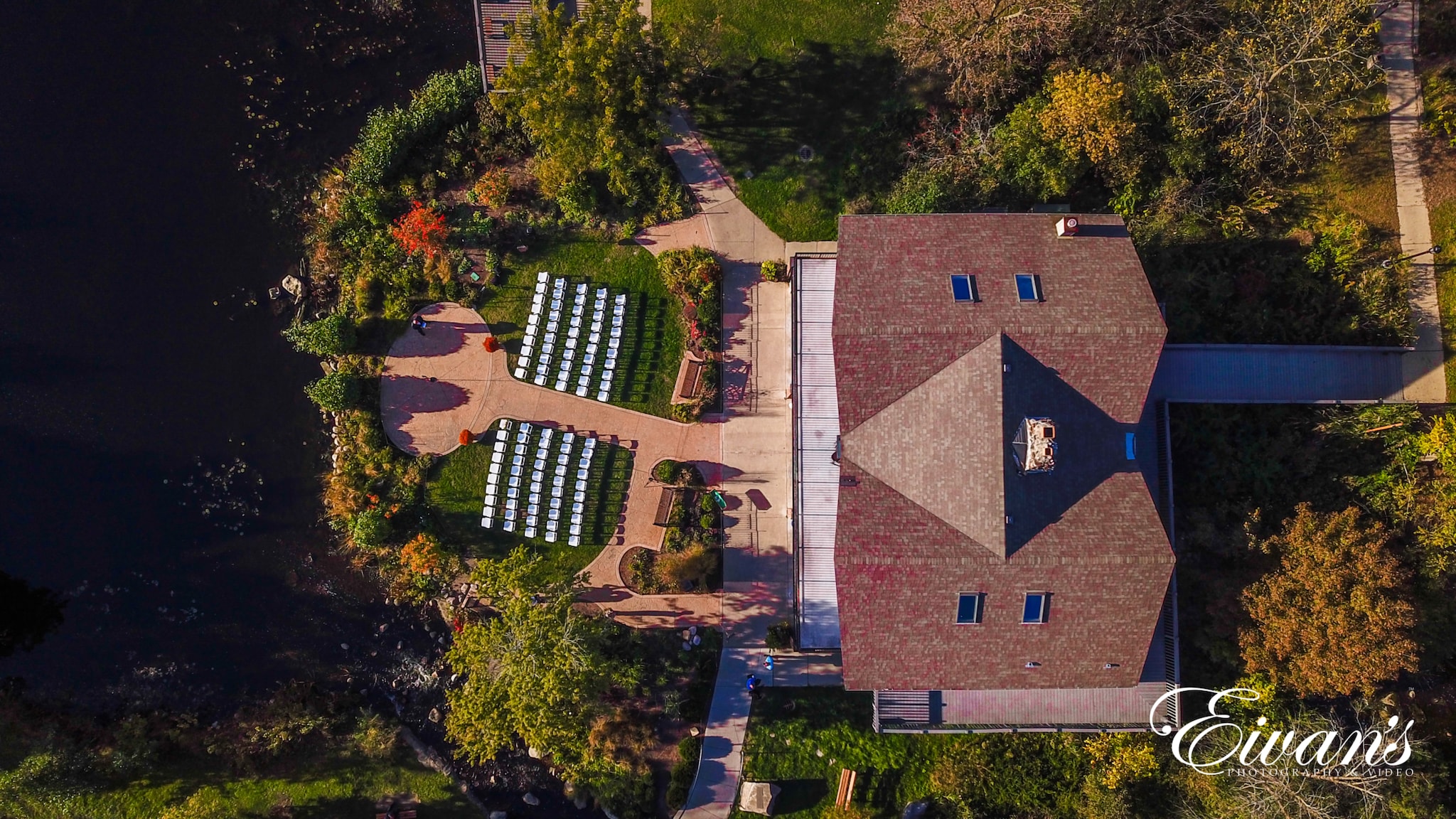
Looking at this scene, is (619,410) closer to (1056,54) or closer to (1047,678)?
(1047,678)

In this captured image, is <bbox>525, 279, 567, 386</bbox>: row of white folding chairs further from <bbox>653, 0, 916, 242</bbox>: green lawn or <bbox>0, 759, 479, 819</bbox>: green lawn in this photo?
<bbox>0, 759, 479, 819</bbox>: green lawn

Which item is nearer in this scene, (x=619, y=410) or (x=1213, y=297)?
(x=1213, y=297)

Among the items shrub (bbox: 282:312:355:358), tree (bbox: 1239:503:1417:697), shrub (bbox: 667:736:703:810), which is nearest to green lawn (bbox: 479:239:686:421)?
shrub (bbox: 282:312:355:358)

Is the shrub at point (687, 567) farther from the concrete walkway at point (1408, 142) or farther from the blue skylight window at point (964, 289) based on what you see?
the concrete walkway at point (1408, 142)

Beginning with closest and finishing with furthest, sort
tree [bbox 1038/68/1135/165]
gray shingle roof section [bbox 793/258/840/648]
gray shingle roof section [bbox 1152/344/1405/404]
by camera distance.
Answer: tree [bbox 1038/68/1135/165], gray shingle roof section [bbox 793/258/840/648], gray shingle roof section [bbox 1152/344/1405/404]

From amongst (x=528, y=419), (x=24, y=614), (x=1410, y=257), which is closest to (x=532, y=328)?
(x=528, y=419)

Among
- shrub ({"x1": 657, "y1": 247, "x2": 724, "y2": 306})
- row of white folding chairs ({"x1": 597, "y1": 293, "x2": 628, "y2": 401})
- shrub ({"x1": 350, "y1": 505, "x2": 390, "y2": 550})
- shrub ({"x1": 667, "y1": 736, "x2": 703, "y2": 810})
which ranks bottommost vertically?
shrub ({"x1": 667, "y1": 736, "x2": 703, "y2": 810})

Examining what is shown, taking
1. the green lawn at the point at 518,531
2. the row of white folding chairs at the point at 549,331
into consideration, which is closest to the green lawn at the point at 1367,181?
the green lawn at the point at 518,531

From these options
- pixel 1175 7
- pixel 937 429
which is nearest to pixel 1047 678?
pixel 937 429
